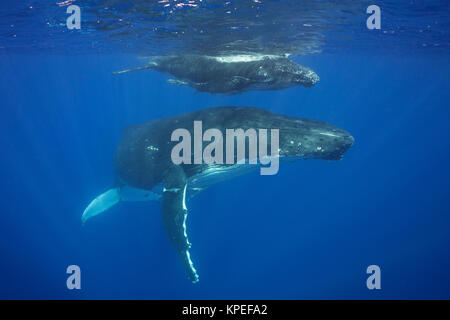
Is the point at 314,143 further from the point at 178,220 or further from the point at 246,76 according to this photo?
the point at 178,220

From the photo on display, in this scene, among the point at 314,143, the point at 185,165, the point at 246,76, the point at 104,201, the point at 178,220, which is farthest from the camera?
the point at 104,201

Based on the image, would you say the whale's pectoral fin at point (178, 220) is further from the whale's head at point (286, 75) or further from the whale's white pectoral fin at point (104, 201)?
the whale's white pectoral fin at point (104, 201)

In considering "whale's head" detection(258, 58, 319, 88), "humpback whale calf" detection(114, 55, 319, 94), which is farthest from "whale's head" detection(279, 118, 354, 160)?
"humpback whale calf" detection(114, 55, 319, 94)

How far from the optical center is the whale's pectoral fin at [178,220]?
7477mm

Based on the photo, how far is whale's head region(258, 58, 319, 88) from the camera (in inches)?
356

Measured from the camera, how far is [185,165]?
826 cm

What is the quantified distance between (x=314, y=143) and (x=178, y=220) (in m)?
3.69

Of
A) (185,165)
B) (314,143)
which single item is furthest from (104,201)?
(314,143)

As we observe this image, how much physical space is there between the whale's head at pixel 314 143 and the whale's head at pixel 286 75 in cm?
214

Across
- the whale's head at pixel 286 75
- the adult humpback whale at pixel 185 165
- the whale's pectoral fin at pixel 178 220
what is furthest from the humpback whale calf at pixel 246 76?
the whale's pectoral fin at pixel 178 220

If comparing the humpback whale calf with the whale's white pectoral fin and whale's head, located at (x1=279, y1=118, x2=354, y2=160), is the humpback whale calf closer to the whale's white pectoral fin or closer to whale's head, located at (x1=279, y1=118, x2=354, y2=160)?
whale's head, located at (x1=279, y1=118, x2=354, y2=160)
